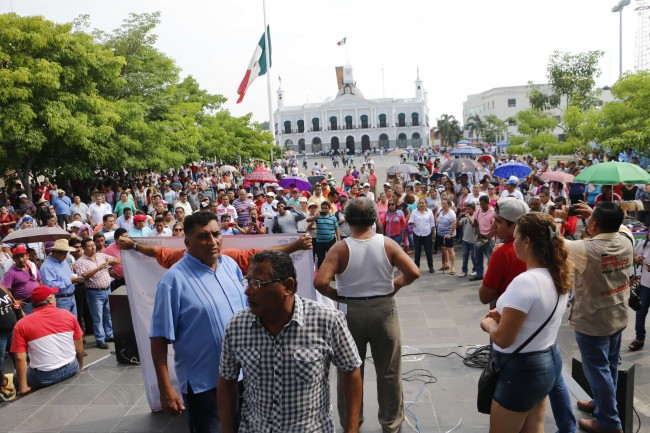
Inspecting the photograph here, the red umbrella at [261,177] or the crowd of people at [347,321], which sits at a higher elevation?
the red umbrella at [261,177]

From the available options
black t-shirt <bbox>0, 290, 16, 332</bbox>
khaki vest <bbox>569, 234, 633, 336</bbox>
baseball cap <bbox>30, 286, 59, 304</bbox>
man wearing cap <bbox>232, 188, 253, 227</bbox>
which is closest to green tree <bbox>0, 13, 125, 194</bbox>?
man wearing cap <bbox>232, 188, 253, 227</bbox>

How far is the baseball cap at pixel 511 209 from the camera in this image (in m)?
3.38

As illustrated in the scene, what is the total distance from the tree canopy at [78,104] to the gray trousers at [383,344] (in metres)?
13.2

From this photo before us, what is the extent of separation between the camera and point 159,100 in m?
22.8

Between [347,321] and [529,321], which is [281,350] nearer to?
[529,321]

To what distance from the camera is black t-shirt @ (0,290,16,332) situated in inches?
226

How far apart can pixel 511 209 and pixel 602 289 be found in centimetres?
106

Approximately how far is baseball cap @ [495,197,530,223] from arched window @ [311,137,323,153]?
315 ft

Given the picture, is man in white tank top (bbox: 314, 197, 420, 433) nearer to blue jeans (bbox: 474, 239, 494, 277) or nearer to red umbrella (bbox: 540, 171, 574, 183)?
blue jeans (bbox: 474, 239, 494, 277)

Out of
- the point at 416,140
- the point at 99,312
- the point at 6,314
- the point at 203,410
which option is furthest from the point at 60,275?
the point at 416,140

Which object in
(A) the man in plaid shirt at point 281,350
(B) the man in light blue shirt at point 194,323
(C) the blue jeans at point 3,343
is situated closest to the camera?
(A) the man in plaid shirt at point 281,350

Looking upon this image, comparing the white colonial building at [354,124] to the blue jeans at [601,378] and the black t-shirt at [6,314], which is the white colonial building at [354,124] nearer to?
the black t-shirt at [6,314]

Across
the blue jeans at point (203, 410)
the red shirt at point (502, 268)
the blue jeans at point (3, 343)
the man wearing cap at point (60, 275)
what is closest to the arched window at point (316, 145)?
the man wearing cap at point (60, 275)

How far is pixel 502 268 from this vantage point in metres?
3.34
